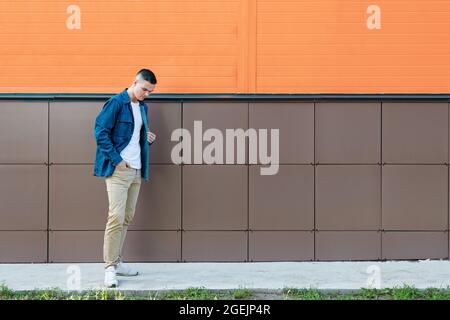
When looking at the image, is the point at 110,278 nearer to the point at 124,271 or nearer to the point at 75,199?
the point at 124,271

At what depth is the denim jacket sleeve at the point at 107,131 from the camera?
546 cm

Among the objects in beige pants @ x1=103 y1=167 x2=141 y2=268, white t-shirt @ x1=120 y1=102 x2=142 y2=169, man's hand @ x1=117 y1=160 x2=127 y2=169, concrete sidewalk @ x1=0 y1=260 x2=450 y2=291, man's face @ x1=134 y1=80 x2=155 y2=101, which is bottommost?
concrete sidewalk @ x1=0 y1=260 x2=450 y2=291

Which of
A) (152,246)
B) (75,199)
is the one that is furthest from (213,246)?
(75,199)

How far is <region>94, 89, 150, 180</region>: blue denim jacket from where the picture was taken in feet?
18.0

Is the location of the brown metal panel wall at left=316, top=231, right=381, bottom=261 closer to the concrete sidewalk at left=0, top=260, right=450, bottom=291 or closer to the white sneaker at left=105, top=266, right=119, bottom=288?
the concrete sidewalk at left=0, top=260, right=450, bottom=291

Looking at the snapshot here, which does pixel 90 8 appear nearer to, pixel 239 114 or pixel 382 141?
pixel 239 114

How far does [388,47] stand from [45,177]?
4036 millimetres

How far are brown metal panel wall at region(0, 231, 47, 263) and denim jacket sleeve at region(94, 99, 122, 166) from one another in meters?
1.55

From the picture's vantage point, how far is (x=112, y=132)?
559 cm

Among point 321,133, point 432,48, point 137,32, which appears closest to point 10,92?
point 137,32

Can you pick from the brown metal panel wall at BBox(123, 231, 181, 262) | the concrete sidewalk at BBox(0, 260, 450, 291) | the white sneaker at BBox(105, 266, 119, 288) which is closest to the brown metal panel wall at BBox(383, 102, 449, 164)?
the concrete sidewalk at BBox(0, 260, 450, 291)

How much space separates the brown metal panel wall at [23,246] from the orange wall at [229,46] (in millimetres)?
1600

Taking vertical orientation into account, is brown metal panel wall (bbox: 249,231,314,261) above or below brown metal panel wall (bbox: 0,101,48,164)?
below

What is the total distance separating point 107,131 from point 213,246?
1846 mm
